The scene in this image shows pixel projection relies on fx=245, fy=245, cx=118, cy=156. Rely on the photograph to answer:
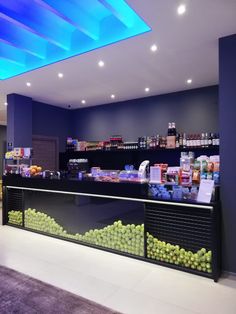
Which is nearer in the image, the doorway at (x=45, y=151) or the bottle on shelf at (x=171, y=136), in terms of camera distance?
the bottle on shelf at (x=171, y=136)

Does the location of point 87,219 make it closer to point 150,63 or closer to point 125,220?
point 125,220

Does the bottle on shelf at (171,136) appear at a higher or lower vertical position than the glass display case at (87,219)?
higher

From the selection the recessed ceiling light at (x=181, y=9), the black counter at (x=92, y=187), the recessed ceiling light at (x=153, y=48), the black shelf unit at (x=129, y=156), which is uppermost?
the recessed ceiling light at (x=181, y=9)

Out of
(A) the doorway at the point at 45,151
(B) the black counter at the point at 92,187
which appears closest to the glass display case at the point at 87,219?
(B) the black counter at the point at 92,187

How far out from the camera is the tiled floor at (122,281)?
2385 mm

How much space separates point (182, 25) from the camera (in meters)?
3.03

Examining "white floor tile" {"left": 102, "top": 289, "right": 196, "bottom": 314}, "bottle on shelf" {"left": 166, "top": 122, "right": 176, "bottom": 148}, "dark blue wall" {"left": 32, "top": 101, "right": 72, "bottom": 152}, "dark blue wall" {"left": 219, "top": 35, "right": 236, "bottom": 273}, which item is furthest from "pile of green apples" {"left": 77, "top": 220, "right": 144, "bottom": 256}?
"dark blue wall" {"left": 32, "top": 101, "right": 72, "bottom": 152}

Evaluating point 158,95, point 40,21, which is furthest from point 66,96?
point 40,21

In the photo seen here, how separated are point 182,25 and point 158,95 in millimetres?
3120

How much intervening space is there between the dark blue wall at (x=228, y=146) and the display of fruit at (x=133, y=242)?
0.35 metres

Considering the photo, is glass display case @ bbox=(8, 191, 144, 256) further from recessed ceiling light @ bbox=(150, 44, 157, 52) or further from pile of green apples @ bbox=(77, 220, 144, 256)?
recessed ceiling light @ bbox=(150, 44, 157, 52)

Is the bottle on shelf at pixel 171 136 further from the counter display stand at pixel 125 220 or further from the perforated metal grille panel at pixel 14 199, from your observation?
the perforated metal grille panel at pixel 14 199

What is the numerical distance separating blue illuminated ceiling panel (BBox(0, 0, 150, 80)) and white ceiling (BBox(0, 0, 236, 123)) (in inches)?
5.3

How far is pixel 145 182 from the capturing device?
3439mm
